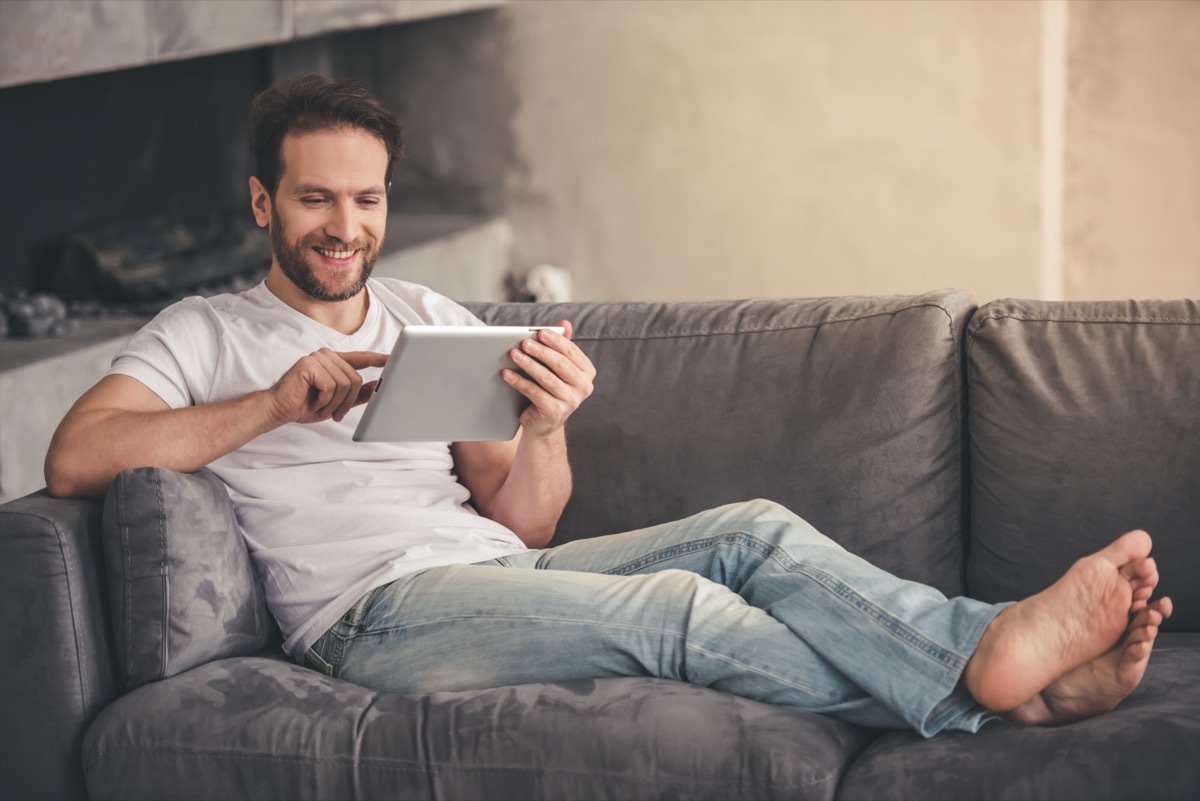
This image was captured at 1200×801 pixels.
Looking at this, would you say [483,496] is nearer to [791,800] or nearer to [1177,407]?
[791,800]

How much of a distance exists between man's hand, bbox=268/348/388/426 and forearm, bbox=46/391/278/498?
2 cm

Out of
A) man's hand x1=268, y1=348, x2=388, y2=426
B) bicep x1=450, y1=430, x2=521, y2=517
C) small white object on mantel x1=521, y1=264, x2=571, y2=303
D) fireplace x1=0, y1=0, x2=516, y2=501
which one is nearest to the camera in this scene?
man's hand x1=268, y1=348, x2=388, y2=426

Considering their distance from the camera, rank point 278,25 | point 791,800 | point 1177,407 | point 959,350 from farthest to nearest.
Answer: point 278,25
point 959,350
point 1177,407
point 791,800

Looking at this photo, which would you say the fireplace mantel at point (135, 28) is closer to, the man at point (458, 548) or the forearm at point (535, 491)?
the man at point (458, 548)

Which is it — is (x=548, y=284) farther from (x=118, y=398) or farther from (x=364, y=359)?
(x=118, y=398)

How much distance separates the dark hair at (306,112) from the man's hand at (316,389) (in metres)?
0.36

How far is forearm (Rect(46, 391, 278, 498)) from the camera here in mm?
1801

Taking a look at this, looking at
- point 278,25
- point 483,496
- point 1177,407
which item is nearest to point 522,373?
point 483,496

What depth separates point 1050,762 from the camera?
4.96 ft

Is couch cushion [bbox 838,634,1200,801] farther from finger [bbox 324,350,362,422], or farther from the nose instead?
the nose

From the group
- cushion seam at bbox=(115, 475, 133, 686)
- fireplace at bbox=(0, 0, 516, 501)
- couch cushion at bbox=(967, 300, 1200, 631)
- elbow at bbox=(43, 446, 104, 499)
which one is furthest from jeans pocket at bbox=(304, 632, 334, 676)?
fireplace at bbox=(0, 0, 516, 501)

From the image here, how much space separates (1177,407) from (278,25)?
255 cm

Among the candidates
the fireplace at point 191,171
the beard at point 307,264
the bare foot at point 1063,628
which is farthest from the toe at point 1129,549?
the fireplace at point 191,171

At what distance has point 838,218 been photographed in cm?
466
